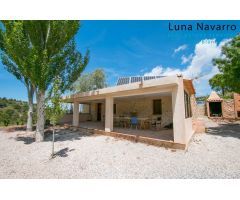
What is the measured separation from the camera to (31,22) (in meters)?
8.46

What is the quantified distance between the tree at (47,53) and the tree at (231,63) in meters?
11.2

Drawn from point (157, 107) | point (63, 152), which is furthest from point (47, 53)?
point (157, 107)

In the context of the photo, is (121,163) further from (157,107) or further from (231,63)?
(231,63)

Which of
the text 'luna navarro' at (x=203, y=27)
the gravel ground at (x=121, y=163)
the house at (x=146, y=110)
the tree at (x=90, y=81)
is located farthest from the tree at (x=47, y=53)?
the tree at (x=90, y=81)

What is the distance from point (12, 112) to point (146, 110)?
24.8 metres

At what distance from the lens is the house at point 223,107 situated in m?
20.7

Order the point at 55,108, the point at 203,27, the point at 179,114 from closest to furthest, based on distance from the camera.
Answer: the point at 55,108 < the point at 179,114 < the point at 203,27

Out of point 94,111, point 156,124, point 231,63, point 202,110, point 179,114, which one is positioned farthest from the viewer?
point 202,110

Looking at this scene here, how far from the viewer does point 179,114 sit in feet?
20.8

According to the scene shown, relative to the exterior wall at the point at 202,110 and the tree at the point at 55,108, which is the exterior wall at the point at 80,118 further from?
the exterior wall at the point at 202,110

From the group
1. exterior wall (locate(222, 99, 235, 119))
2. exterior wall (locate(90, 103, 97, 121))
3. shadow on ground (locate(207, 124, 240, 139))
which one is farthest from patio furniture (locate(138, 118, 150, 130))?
exterior wall (locate(222, 99, 235, 119))
